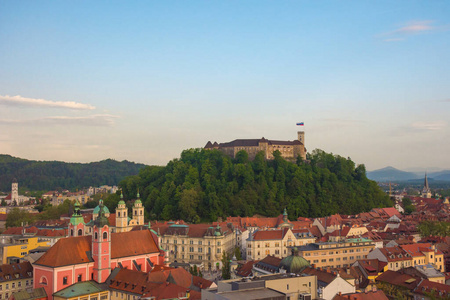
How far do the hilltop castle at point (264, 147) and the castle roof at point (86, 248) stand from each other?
227 ft

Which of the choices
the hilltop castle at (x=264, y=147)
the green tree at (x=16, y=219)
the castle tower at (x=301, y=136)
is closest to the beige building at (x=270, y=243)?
the hilltop castle at (x=264, y=147)

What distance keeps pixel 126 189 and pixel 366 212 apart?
56167 millimetres

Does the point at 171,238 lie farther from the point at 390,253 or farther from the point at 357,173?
the point at 357,173

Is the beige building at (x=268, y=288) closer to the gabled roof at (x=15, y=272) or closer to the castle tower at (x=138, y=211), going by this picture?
the gabled roof at (x=15, y=272)

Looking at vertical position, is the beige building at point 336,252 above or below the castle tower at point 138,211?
below

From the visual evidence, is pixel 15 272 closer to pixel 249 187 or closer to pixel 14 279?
pixel 14 279

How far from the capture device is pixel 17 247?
67.1 metres

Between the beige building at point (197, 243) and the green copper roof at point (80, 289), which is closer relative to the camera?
the green copper roof at point (80, 289)

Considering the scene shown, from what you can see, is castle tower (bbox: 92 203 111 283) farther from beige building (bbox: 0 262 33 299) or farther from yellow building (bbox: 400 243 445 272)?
yellow building (bbox: 400 243 445 272)

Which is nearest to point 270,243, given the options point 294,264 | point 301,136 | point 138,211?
point 294,264

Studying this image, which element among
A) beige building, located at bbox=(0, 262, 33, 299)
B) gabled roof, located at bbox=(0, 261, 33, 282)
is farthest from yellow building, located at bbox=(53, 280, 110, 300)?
gabled roof, located at bbox=(0, 261, 33, 282)

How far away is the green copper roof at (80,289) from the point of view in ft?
152

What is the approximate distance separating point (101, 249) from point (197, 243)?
84.4 feet

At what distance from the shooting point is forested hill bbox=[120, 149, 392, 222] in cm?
10325
